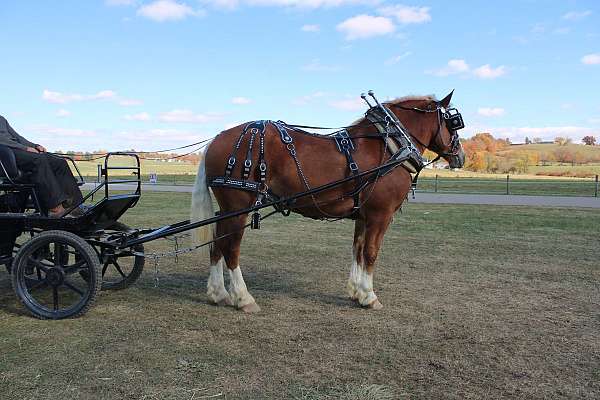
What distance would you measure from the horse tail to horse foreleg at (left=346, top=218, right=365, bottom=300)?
5.79 feet

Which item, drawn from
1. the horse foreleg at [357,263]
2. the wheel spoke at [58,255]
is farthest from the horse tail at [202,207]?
the horse foreleg at [357,263]

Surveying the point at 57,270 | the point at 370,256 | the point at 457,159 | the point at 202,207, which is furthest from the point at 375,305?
the point at 57,270

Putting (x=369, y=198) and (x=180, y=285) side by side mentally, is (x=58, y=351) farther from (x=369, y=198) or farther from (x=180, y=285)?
(x=369, y=198)

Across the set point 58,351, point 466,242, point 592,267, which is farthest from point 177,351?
point 466,242

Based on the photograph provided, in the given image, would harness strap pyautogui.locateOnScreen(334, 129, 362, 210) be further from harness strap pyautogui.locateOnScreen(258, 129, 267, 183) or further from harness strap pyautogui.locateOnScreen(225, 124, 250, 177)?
harness strap pyautogui.locateOnScreen(225, 124, 250, 177)

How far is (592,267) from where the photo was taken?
8141 mm

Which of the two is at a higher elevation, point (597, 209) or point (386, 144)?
point (386, 144)

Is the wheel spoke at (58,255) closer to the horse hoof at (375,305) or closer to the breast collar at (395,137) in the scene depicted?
the horse hoof at (375,305)

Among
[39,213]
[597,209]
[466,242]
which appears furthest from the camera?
[597,209]

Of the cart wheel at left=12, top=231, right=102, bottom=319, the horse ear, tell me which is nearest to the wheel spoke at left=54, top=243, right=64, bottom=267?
the cart wheel at left=12, top=231, right=102, bottom=319

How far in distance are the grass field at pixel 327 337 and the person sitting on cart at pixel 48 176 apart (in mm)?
1247

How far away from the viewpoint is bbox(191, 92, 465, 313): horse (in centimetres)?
573

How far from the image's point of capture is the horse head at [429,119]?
6.32 metres

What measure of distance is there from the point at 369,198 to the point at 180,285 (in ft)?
9.61
